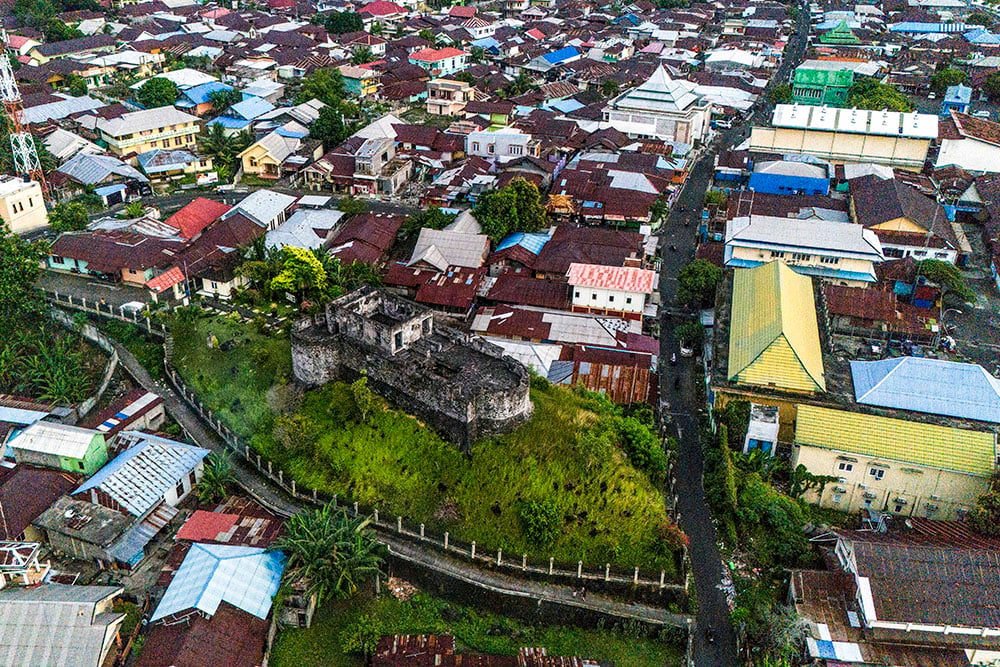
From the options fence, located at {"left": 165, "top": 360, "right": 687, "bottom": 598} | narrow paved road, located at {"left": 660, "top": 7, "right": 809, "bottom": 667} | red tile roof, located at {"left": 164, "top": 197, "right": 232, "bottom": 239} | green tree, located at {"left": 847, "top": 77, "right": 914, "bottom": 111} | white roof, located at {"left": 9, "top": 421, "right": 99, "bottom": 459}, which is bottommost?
narrow paved road, located at {"left": 660, "top": 7, "right": 809, "bottom": 667}

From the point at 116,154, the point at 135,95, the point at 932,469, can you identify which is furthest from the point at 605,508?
the point at 135,95

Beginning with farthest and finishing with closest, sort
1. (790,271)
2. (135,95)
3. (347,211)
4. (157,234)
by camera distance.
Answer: (135,95) → (347,211) → (157,234) → (790,271)

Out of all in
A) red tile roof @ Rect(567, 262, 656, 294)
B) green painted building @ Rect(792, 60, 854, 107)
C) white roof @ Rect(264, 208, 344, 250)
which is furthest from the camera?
green painted building @ Rect(792, 60, 854, 107)

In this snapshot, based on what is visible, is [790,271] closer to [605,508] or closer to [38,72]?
[605,508]

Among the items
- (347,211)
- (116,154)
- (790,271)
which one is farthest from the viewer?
(116,154)

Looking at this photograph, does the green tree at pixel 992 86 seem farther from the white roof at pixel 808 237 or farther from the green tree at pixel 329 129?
the green tree at pixel 329 129

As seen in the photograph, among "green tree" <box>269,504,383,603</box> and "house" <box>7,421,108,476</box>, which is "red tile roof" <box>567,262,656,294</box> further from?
"house" <box>7,421,108,476</box>

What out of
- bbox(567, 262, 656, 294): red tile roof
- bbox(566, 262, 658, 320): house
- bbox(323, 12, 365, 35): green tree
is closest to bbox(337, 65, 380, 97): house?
bbox(323, 12, 365, 35): green tree
